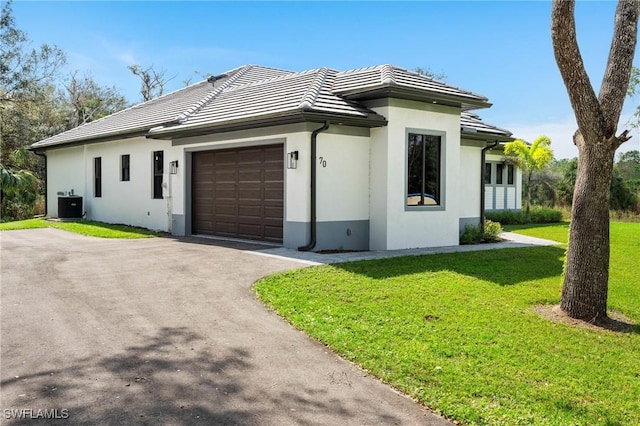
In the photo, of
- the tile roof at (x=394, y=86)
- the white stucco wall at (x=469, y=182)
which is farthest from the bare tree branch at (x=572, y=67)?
the white stucco wall at (x=469, y=182)

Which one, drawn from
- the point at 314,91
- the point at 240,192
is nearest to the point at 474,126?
the point at 314,91

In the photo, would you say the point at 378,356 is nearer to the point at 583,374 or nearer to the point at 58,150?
the point at 583,374

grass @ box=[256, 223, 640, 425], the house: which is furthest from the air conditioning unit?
grass @ box=[256, 223, 640, 425]

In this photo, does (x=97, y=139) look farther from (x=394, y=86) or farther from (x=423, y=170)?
(x=423, y=170)

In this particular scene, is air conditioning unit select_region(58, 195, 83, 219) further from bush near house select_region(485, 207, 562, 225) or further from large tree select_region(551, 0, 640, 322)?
large tree select_region(551, 0, 640, 322)

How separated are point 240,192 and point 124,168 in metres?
6.90

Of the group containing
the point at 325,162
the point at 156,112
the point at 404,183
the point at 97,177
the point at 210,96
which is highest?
the point at 210,96

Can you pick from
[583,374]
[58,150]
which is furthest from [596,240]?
[58,150]

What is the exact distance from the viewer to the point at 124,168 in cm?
1811

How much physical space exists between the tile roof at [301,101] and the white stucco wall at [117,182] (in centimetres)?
71

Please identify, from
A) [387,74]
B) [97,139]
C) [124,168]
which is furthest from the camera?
[97,139]

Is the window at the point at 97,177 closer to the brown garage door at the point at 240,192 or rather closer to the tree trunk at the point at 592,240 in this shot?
the brown garage door at the point at 240,192

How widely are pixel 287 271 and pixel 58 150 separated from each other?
17551mm

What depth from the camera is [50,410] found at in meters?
3.71
